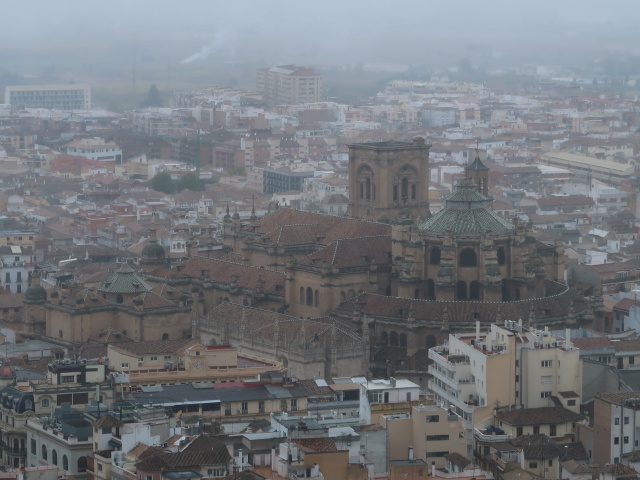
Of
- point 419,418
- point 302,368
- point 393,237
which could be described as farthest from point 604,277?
point 419,418

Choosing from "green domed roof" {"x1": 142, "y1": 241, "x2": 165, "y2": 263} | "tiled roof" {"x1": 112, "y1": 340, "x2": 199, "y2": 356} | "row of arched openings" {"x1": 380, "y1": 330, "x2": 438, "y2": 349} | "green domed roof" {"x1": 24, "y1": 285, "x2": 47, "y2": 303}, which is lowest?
"row of arched openings" {"x1": 380, "y1": 330, "x2": 438, "y2": 349}

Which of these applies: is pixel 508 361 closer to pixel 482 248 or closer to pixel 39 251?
pixel 482 248

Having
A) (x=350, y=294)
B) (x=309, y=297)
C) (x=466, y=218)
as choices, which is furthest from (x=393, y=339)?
(x=466, y=218)

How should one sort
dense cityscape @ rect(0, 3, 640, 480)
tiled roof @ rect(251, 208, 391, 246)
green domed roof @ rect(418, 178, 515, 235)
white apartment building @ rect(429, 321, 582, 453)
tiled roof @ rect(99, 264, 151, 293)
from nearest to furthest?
1. dense cityscape @ rect(0, 3, 640, 480)
2. white apartment building @ rect(429, 321, 582, 453)
3. green domed roof @ rect(418, 178, 515, 235)
4. tiled roof @ rect(99, 264, 151, 293)
5. tiled roof @ rect(251, 208, 391, 246)

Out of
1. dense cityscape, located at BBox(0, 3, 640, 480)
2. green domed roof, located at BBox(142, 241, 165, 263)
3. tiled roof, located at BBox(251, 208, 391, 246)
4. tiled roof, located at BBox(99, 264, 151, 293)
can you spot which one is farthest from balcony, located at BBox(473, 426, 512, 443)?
green domed roof, located at BBox(142, 241, 165, 263)

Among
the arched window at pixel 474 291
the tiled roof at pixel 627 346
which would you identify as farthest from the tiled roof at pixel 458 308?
the tiled roof at pixel 627 346

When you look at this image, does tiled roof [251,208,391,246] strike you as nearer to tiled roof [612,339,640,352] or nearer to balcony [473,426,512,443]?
tiled roof [612,339,640,352]
